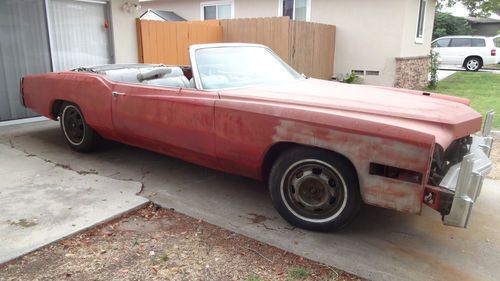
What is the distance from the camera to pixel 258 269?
2.88 meters

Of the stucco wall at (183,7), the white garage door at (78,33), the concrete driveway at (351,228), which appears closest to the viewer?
the concrete driveway at (351,228)

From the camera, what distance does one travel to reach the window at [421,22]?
13.4 metres

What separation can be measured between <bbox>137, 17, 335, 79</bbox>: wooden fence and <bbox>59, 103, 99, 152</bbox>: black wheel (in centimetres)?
406

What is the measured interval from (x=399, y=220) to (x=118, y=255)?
2.43 meters

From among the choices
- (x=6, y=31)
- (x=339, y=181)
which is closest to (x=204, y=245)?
(x=339, y=181)

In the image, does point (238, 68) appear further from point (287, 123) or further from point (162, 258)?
A: point (162, 258)

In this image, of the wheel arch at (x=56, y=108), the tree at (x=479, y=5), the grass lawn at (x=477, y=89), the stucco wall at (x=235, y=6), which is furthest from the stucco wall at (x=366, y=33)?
the tree at (x=479, y=5)

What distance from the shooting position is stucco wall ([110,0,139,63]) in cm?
856

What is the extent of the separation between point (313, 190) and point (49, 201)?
247cm

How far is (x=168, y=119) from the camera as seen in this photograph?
411cm

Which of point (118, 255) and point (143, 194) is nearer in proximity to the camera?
point (118, 255)

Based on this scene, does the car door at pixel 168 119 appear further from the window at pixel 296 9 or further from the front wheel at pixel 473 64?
the front wheel at pixel 473 64

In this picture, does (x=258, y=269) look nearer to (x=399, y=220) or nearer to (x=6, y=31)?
(x=399, y=220)

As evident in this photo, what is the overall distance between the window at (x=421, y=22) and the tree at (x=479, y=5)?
26.3 meters
